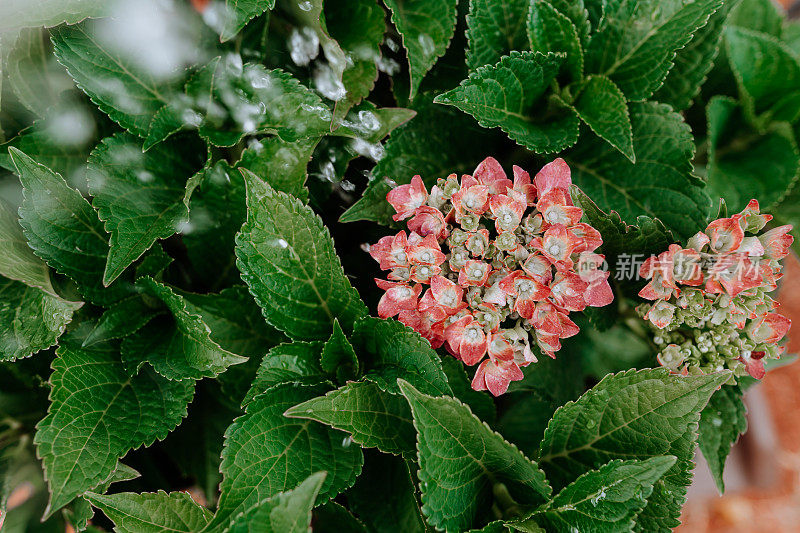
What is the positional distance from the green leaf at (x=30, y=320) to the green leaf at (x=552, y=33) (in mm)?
485

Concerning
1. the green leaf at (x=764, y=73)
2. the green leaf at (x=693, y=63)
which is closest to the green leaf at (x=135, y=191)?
the green leaf at (x=693, y=63)

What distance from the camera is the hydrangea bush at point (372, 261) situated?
18.6 inches

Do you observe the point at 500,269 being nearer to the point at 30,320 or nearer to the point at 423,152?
the point at 423,152

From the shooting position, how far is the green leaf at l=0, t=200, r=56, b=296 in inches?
20.2

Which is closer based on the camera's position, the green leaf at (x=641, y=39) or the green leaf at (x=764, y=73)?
the green leaf at (x=641, y=39)

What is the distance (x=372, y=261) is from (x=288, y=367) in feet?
0.62

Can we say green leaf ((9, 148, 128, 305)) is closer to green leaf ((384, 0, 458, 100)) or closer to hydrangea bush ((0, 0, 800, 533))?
hydrangea bush ((0, 0, 800, 533))

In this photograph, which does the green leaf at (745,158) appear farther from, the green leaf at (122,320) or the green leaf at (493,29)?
the green leaf at (122,320)

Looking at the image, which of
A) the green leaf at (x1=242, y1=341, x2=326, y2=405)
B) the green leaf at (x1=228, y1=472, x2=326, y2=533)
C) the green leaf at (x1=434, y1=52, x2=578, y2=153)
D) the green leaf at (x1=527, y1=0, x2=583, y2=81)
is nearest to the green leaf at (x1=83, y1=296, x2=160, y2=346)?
the green leaf at (x1=242, y1=341, x2=326, y2=405)

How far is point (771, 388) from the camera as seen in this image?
1.41 m

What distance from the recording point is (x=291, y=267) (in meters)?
0.53

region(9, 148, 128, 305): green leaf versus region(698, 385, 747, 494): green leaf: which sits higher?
region(9, 148, 128, 305): green leaf

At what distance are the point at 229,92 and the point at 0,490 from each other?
0.46m

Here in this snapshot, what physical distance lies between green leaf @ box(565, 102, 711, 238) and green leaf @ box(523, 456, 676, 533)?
0.81 ft
